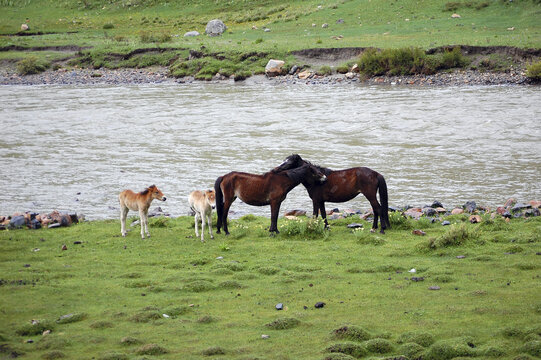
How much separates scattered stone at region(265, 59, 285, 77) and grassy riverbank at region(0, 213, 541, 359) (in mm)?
34637

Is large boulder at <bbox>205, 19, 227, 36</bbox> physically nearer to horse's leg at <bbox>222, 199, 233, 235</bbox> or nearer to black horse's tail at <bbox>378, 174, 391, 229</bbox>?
horse's leg at <bbox>222, 199, 233, 235</bbox>

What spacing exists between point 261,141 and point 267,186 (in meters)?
14.6

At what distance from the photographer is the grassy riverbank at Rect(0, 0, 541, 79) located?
157 feet

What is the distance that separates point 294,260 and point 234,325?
328 centimetres

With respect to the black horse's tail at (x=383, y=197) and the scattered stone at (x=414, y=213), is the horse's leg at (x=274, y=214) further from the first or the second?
the scattered stone at (x=414, y=213)

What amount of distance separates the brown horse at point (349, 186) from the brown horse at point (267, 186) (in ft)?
0.68

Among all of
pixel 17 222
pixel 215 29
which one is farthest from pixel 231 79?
pixel 17 222

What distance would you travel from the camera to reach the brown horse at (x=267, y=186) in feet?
44.3

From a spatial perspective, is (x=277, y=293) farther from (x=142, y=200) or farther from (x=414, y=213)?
(x=414, y=213)

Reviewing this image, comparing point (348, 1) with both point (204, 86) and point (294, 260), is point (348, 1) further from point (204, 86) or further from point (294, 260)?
point (294, 260)

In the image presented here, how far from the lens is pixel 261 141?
28.0 m

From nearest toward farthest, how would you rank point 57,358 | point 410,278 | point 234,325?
point 57,358 < point 234,325 < point 410,278

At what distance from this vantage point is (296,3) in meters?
75.4

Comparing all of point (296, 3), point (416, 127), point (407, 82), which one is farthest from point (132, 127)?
point (296, 3)
